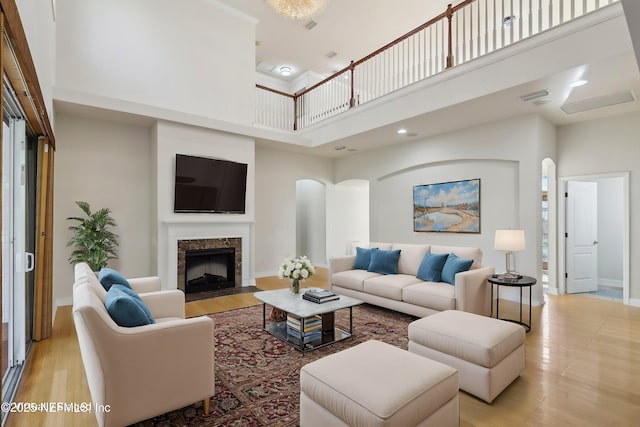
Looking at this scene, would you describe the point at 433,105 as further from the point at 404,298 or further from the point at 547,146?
the point at 404,298

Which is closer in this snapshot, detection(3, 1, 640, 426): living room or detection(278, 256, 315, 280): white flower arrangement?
detection(278, 256, 315, 280): white flower arrangement

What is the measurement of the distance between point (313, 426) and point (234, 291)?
13.6 feet

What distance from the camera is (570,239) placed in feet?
18.9

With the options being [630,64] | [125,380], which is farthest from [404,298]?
[630,64]

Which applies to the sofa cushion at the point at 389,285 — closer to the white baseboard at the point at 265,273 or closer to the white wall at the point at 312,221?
the white baseboard at the point at 265,273

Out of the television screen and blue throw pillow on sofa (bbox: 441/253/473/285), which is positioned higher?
the television screen

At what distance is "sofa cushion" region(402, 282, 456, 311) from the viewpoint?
12.2ft

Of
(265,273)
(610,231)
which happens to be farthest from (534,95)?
(265,273)

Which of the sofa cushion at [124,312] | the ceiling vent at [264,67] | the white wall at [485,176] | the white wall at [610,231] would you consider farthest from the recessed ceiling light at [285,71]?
the sofa cushion at [124,312]

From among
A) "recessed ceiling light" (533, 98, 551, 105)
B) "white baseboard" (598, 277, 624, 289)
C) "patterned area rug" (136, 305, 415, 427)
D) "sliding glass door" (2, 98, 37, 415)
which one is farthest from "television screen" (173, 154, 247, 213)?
"white baseboard" (598, 277, 624, 289)

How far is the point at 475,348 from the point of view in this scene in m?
2.38

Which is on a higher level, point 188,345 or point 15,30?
point 15,30

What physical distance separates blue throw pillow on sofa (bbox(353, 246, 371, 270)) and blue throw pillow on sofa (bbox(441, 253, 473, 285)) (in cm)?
128

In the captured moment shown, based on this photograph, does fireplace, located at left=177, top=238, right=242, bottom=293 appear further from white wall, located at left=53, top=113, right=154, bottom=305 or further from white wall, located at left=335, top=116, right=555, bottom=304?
white wall, located at left=335, top=116, right=555, bottom=304
